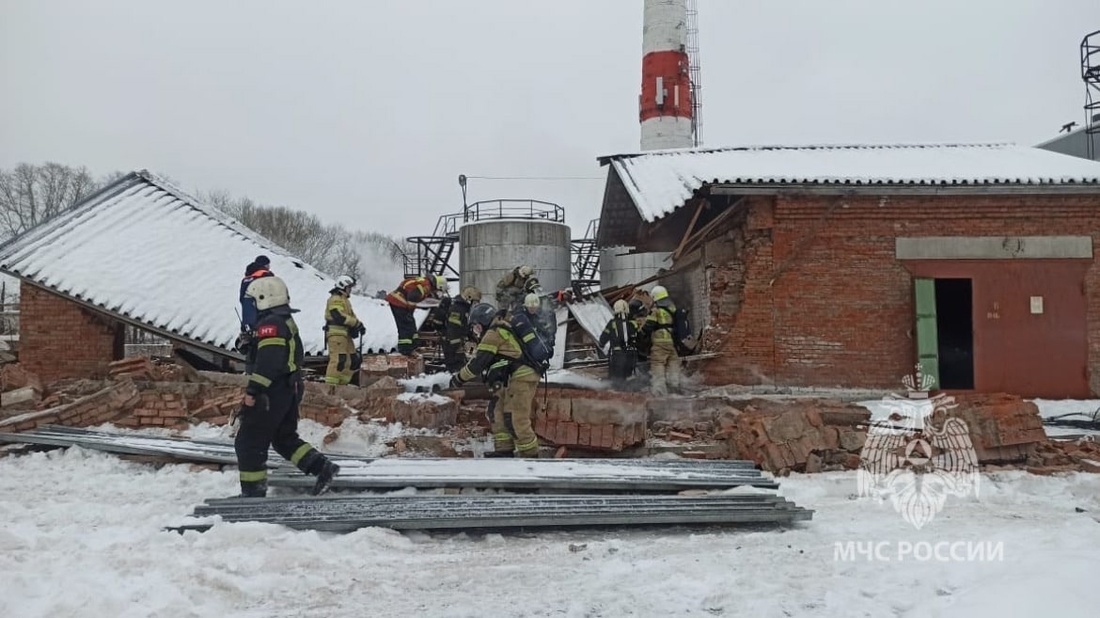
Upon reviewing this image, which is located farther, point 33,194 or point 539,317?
point 33,194

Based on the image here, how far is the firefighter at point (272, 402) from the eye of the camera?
5348mm

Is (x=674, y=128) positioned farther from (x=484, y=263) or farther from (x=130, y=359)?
(x=130, y=359)

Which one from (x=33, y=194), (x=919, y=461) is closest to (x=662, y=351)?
(x=919, y=461)

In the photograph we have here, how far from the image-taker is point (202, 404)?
27.5 ft

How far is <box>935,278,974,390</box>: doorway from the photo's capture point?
12523 millimetres

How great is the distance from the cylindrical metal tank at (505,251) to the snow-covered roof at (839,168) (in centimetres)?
404

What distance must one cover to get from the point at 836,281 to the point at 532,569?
7920 mm

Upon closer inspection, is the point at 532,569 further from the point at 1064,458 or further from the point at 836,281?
the point at 836,281

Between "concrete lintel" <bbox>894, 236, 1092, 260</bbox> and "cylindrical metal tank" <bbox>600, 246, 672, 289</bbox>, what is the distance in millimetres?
9018

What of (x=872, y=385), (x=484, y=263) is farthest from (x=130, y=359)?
(x=872, y=385)

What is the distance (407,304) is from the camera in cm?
1079

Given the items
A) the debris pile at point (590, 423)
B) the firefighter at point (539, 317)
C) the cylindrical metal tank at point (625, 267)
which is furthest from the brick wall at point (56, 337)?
the cylindrical metal tank at point (625, 267)

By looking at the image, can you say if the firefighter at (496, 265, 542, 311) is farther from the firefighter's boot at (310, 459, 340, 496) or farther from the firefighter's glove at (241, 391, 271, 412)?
the firefighter's glove at (241, 391, 271, 412)

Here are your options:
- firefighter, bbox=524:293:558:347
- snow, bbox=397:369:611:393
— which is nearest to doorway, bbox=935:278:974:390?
snow, bbox=397:369:611:393
